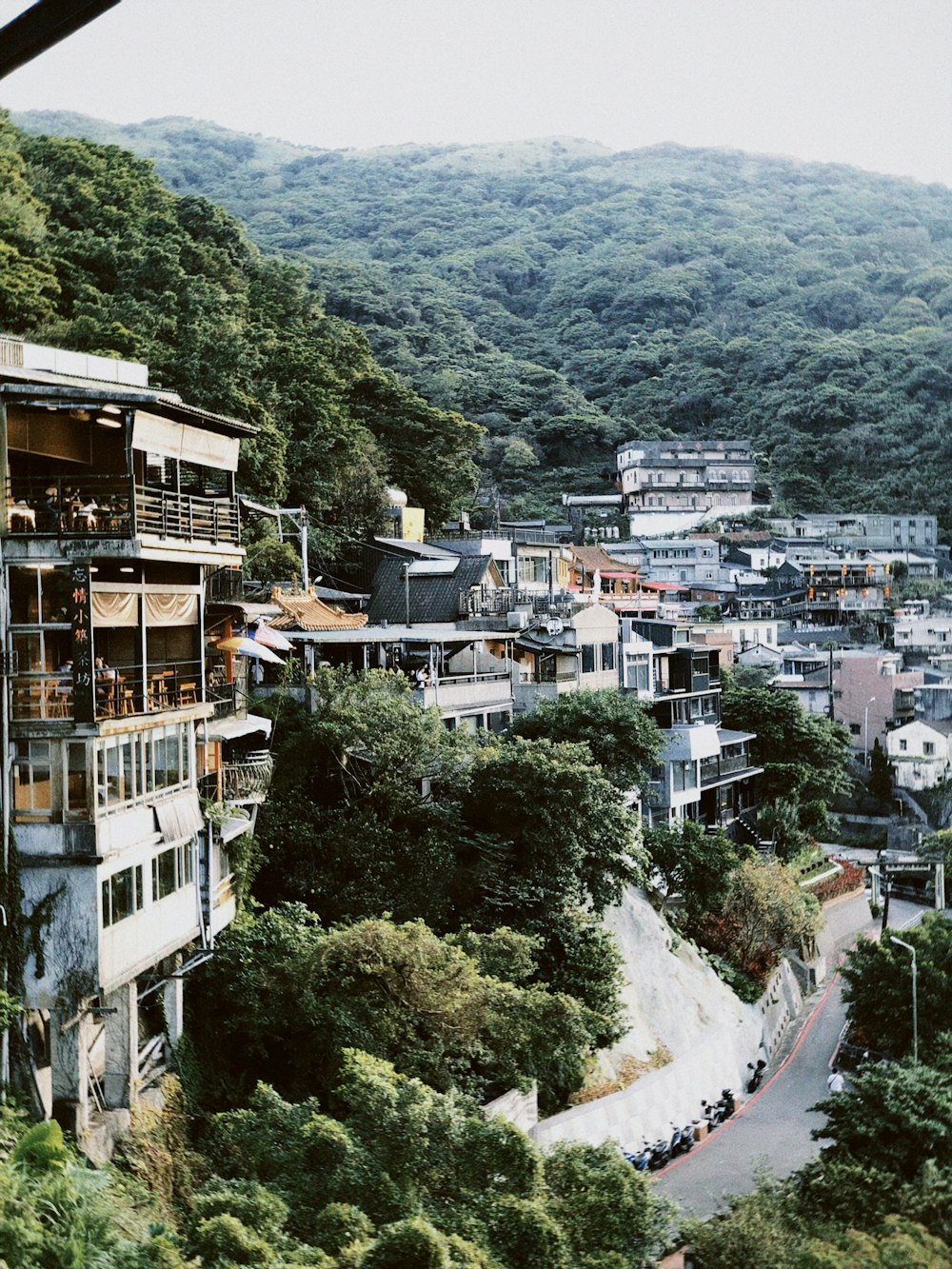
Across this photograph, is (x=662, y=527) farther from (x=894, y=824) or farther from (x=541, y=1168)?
(x=541, y=1168)

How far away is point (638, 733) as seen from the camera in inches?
909

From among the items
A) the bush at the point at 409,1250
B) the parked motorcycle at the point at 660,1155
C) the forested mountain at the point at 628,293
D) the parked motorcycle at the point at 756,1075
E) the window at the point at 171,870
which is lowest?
the parked motorcycle at the point at 756,1075

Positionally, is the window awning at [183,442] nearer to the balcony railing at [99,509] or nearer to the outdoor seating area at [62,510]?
the balcony railing at [99,509]

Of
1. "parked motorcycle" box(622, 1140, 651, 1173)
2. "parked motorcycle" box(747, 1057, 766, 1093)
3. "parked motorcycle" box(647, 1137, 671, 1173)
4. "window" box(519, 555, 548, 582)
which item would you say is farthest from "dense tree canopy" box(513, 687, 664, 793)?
"window" box(519, 555, 548, 582)

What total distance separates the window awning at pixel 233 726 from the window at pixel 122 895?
2645 millimetres

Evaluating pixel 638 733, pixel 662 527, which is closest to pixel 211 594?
pixel 638 733

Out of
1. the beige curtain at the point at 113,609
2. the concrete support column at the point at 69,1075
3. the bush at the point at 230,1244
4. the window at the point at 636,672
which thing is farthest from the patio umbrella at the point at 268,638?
the window at the point at 636,672

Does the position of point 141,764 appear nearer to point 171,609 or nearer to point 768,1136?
point 171,609

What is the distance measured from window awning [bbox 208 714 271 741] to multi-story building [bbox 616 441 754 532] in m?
54.2

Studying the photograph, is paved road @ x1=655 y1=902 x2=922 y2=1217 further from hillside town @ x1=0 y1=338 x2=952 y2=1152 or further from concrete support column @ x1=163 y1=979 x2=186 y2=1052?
concrete support column @ x1=163 y1=979 x2=186 y2=1052

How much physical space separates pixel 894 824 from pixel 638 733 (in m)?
24.1

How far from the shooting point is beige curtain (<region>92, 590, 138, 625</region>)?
38.3 feet

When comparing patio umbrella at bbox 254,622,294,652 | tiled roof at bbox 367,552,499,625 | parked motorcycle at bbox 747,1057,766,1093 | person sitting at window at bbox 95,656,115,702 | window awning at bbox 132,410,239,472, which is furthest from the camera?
tiled roof at bbox 367,552,499,625

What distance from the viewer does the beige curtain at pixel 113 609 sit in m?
11.7
